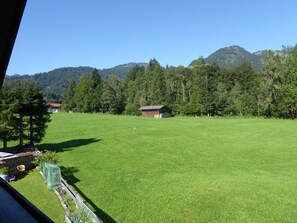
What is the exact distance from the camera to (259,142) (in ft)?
97.5

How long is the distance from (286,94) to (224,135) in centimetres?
3066

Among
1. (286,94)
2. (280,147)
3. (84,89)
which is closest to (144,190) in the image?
(280,147)

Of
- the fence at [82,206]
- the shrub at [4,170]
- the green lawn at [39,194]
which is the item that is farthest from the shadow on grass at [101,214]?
the shrub at [4,170]

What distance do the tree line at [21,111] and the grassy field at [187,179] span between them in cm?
347

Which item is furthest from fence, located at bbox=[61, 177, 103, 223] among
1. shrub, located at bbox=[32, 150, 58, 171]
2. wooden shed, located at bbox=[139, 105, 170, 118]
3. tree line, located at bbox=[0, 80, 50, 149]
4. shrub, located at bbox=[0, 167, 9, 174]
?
wooden shed, located at bbox=[139, 105, 170, 118]

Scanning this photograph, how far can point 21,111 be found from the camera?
25.2 meters

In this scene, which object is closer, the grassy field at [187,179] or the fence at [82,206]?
the fence at [82,206]

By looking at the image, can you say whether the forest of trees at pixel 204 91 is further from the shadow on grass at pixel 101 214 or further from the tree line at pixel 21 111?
the shadow on grass at pixel 101 214

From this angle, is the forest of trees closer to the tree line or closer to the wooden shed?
the wooden shed

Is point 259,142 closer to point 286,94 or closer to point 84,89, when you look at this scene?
point 286,94

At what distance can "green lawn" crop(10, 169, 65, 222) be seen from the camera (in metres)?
11.8

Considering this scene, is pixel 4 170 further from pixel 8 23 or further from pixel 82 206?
pixel 8 23

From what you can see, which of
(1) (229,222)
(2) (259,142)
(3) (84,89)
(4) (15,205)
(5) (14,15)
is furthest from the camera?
(3) (84,89)

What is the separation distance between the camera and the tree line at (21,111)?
24.2 meters
